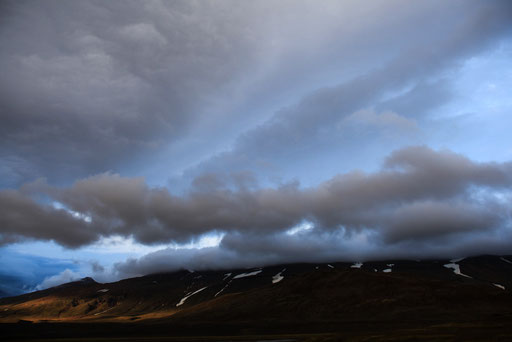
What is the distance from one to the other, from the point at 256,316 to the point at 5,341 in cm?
11689

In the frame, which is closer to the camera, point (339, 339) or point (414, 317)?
point (339, 339)

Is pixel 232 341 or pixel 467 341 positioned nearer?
pixel 467 341

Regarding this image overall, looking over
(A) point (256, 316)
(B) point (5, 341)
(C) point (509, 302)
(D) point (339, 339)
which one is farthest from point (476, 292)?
(B) point (5, 341)

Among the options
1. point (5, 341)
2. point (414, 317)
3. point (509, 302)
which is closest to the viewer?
point (5, 341)

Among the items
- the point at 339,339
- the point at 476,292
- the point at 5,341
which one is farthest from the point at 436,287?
the point at 5,341

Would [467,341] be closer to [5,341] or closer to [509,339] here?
[509,339]

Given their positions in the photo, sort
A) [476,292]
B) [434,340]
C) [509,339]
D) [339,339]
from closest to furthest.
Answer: [509,339]
[434,340]
[339,339]
[476,292]

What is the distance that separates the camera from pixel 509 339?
62.1m

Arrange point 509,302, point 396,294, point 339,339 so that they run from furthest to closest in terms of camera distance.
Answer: point 396,294, point 509,302, point 339,339

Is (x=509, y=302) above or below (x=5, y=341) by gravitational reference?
below

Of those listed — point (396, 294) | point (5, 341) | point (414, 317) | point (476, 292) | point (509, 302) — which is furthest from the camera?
point (396, 294)

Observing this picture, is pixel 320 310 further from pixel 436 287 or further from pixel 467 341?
pixel 467 341

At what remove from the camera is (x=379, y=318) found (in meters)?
159

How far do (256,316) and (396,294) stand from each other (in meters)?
73.6
